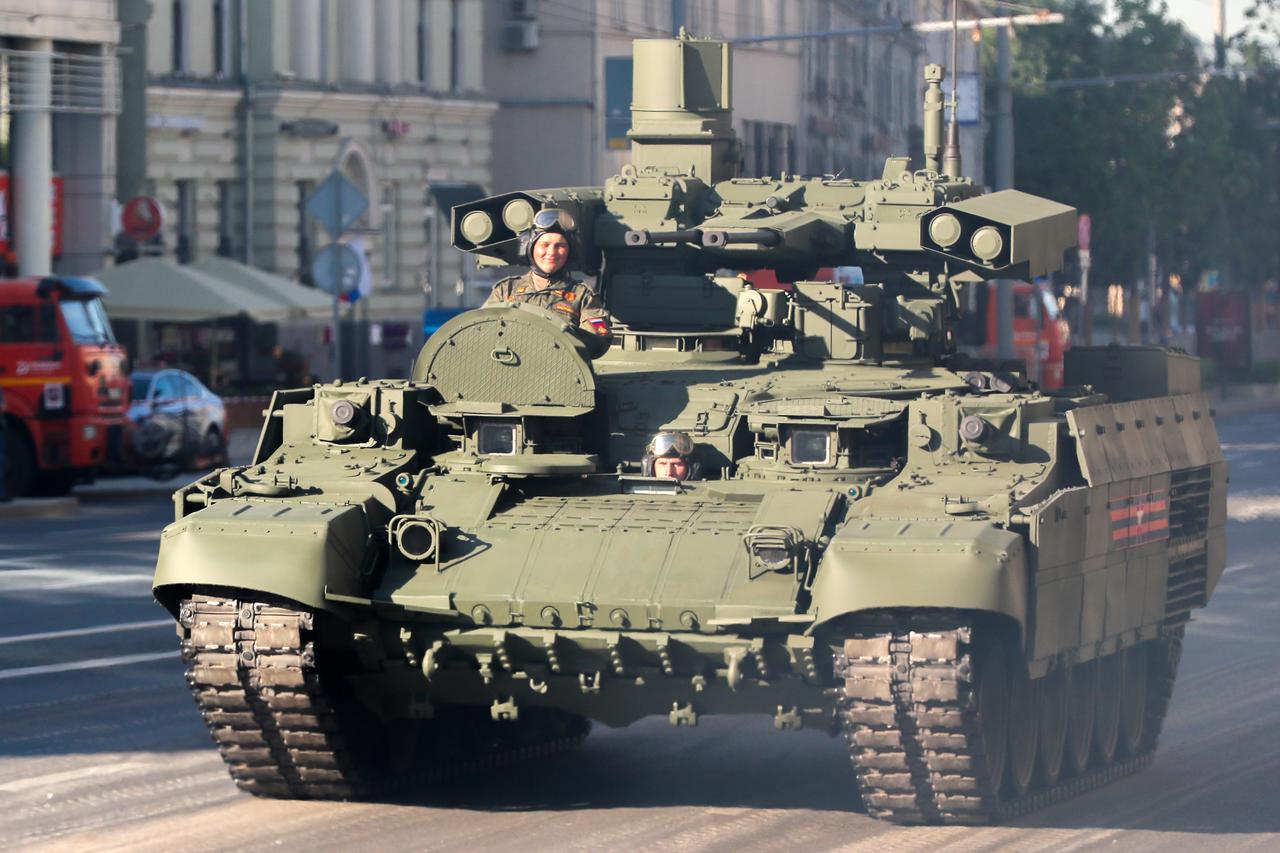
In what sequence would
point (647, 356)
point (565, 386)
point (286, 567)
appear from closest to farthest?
point (286, 567) → point (565, 386) → point (647, 356)

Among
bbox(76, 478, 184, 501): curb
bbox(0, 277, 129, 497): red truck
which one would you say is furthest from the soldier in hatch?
bbox(76, 478, 184, 501): curb

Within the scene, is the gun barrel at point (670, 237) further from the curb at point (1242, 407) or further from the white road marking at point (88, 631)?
the curb at point (1242, 407)

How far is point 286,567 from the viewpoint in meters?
10.5

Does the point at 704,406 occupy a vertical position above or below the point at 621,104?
below

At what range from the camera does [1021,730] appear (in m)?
11.1

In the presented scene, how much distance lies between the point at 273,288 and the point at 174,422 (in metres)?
9.51

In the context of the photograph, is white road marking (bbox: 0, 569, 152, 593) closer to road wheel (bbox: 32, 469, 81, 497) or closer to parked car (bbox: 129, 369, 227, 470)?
road wheel (bbox: 32, 469, 81, 497)

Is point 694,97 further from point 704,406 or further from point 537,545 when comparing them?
point 537,545

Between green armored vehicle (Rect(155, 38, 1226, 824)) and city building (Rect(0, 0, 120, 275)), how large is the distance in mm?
25616

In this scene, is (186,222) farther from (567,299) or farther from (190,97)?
(567,299)

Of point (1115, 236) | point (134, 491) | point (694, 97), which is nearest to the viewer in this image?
point (694, 97)

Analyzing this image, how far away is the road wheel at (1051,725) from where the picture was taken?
1148cm

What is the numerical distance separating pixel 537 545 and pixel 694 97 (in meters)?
4.26

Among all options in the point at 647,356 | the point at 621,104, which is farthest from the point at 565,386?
the point at 621,104
